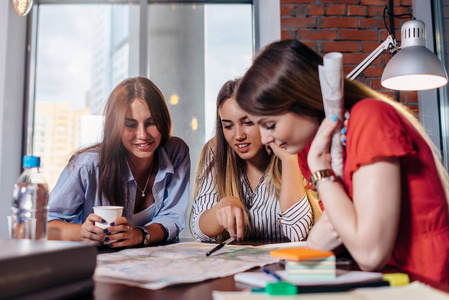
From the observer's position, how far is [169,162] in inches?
62.9

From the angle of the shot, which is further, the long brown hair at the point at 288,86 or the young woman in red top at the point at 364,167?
the long brown hair at the point at 288,86

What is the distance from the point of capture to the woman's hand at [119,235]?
3.62ft

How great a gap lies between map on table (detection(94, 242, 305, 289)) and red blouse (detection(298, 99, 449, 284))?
0.91ft

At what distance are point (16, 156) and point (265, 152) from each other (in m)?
2.32

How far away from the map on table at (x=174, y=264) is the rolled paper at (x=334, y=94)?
0.89ft

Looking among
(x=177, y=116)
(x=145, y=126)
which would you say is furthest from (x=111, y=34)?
(x=145, y=126)

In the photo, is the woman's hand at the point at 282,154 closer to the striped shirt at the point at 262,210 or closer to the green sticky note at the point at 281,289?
the striped shirt at the point at 262,210

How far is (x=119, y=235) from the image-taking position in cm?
111

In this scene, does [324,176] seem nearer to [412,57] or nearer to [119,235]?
[119,235]

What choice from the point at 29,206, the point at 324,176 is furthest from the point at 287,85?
the point at 29,206

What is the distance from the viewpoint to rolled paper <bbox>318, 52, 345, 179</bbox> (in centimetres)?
81

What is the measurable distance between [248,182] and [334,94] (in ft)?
3.09

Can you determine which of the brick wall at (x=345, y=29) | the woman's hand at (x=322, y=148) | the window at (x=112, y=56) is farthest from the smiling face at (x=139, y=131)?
the window at (x=112, y=56)

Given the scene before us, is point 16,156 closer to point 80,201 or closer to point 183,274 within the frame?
point 80,201
